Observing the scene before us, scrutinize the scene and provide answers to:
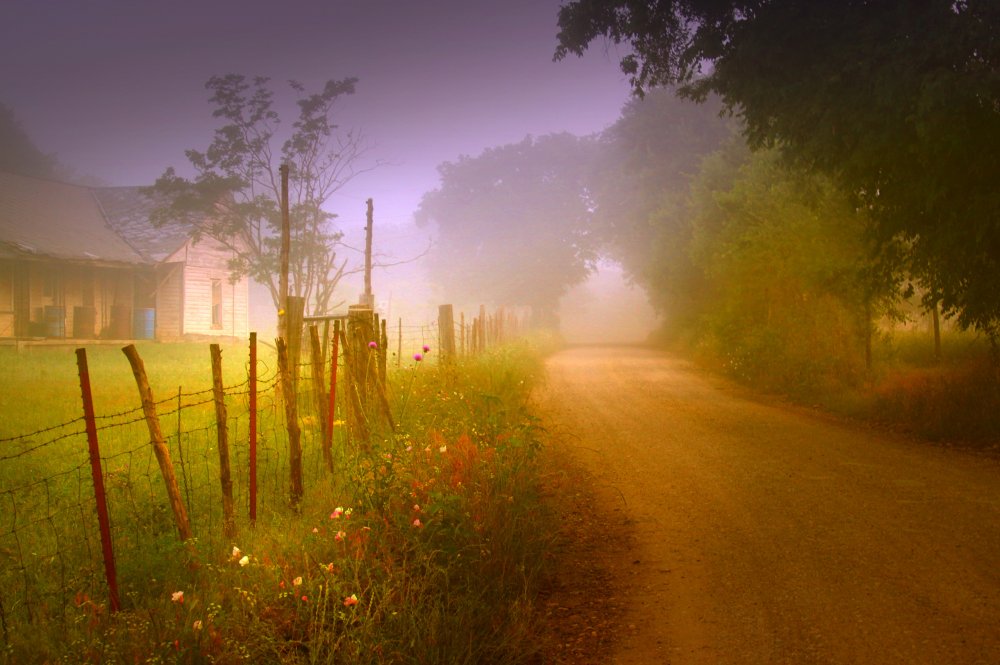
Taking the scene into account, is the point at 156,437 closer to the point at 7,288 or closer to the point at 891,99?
the point at 891,99

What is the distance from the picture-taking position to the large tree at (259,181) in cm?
3077

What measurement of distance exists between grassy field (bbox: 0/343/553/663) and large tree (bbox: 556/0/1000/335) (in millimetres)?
6479

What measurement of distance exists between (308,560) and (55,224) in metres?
30.7

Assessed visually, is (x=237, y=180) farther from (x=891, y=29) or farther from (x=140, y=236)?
(x=891, y=29)

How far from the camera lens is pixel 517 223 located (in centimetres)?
4984

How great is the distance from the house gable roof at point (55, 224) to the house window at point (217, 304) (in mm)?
4802

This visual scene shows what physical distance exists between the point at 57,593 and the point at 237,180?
2971 cm

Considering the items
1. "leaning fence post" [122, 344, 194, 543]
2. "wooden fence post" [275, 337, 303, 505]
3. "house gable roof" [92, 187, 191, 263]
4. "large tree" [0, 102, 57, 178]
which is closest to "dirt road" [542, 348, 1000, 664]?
"wooden fence post" [275, 337, 303, 505]

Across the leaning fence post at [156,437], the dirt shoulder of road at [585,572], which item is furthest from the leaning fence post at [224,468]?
the dirt shoulder of road at [585,572]

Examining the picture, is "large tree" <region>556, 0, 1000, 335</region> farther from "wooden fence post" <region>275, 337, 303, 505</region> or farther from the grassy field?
"wooden fence post" <region>275, 337, 303, 505</region>

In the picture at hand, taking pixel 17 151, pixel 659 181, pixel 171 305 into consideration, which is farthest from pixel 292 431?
pixel 17 151

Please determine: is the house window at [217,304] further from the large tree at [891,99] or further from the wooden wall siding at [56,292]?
the large tree at [891,99]

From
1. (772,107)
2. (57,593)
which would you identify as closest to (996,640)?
(57,593)

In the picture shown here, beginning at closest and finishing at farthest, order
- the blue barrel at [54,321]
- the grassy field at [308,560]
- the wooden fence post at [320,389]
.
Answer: the grassy field at [308,560] → the wooden fence post at [320,389] → the blue barrel at [54,321]
